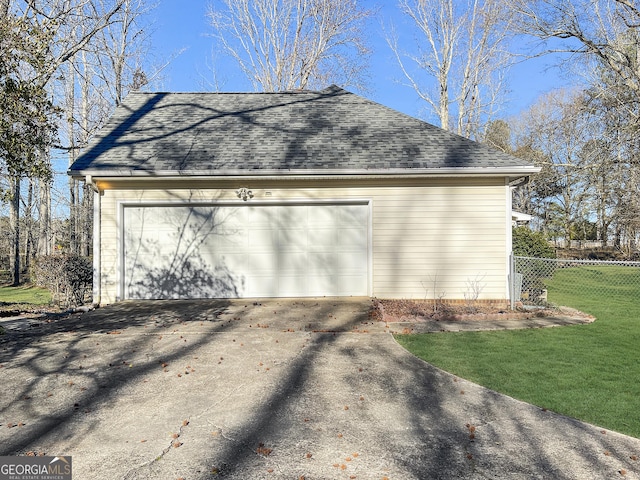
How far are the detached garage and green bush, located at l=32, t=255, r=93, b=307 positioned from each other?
23.0 inches

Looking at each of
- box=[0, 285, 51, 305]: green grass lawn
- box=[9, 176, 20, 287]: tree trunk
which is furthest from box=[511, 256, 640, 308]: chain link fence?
box=[9, 176, 20, 287]: tree trunk

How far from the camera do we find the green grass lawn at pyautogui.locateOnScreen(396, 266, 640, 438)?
393 centimetres

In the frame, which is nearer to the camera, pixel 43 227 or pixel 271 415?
pixel 271 415

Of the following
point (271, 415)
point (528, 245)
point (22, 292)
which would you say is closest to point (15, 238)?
point (22, 292)

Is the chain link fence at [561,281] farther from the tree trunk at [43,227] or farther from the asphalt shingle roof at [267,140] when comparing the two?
the tree trunk at [43,227]

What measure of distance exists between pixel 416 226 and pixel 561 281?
32.5ft

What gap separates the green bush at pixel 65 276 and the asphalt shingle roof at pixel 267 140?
1.99 m

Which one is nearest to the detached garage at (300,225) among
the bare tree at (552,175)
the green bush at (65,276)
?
the green bush at (65,276)

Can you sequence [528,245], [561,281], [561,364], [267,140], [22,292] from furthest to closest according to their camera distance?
[22,292] < [561,281] < [528,245] < [267,140] < [561,364]

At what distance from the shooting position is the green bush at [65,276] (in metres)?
8.97

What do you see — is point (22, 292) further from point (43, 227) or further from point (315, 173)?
point (315, 173)

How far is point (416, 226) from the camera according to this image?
9.20m

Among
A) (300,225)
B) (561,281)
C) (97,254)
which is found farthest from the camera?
(561,281)

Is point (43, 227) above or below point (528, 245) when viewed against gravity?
above
